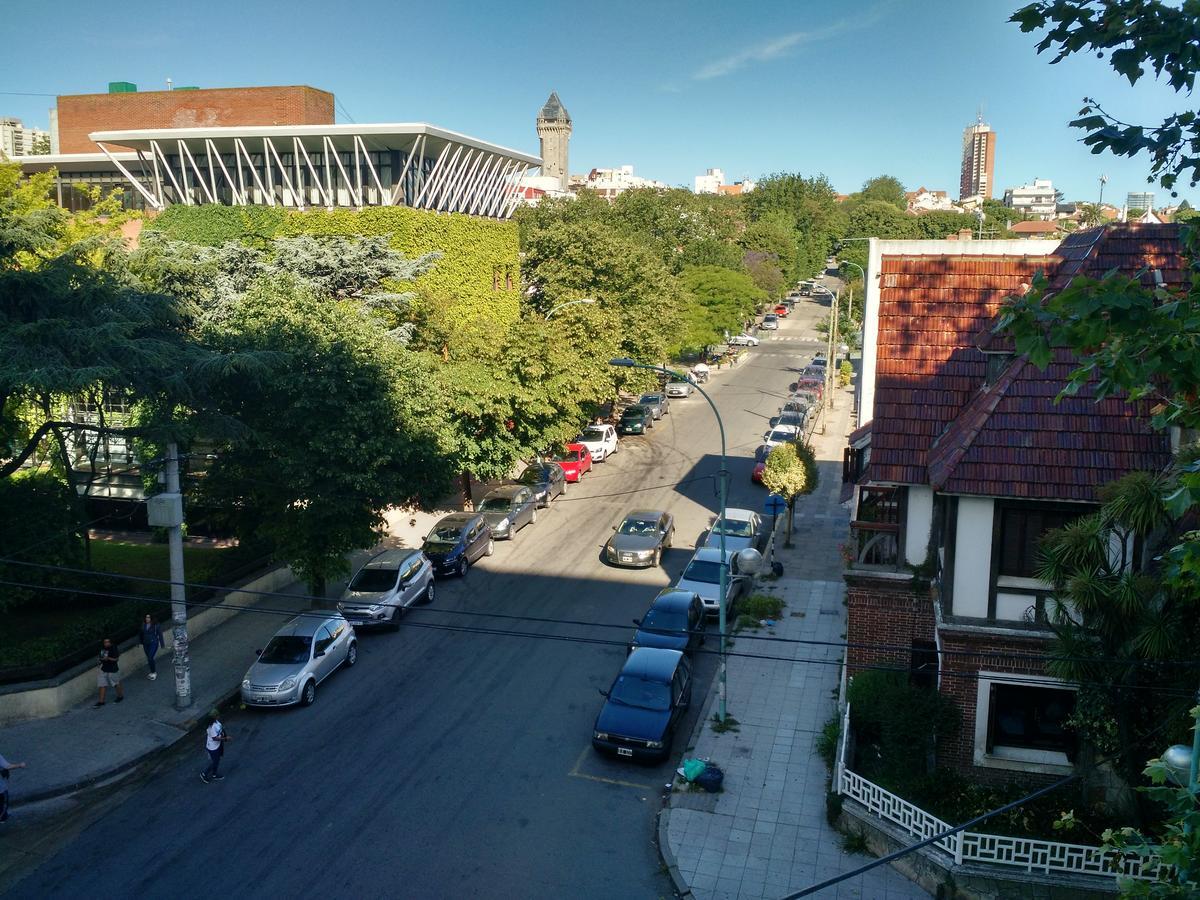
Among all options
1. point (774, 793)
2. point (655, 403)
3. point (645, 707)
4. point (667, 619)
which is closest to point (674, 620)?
point (667, 619)

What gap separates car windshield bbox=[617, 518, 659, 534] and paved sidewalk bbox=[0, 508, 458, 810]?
10.8m

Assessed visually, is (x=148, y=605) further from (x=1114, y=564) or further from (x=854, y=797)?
(x=1114, y=564)

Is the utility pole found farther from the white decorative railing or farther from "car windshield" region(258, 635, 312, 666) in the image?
the white decorative railing

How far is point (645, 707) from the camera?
18.0 meters

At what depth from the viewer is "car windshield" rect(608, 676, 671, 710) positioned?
18125mm

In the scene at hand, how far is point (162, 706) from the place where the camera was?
1966 cm

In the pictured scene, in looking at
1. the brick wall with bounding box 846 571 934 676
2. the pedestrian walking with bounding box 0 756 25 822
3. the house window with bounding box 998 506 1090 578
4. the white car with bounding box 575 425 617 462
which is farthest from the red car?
the house window with bounding box 998 506 1090 578

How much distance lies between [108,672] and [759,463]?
25.5 metres

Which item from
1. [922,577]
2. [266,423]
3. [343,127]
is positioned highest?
[343,127]

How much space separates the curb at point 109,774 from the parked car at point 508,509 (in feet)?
42.5

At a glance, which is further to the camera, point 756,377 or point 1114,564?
point 756,377

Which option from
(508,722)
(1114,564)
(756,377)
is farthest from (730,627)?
(756,377)

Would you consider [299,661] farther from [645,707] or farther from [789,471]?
[789,471]

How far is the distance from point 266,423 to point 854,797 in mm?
15286
